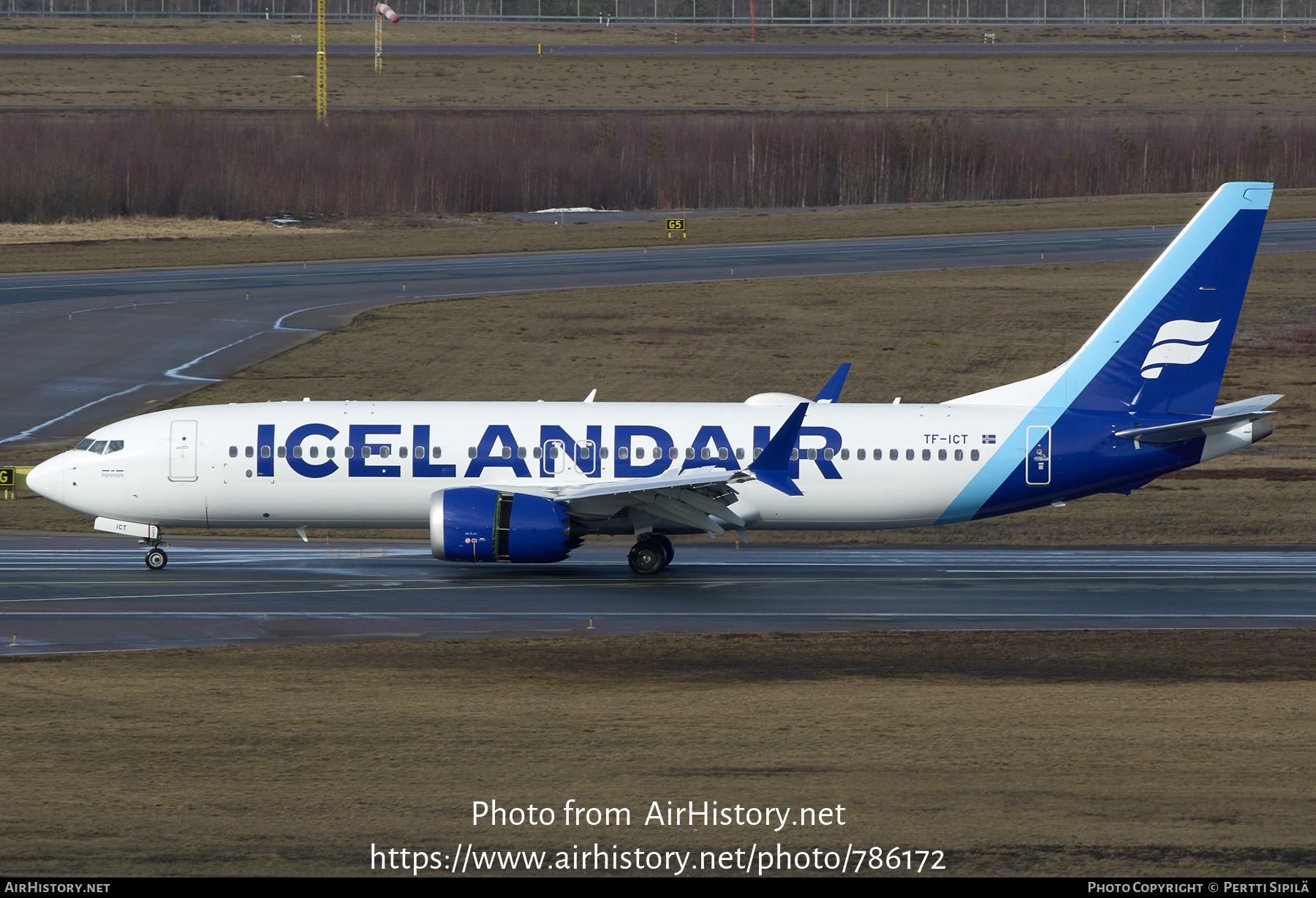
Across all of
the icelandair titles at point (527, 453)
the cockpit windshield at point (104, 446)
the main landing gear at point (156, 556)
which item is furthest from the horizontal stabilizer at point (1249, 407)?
the cockpit windshield at point (104, 446)

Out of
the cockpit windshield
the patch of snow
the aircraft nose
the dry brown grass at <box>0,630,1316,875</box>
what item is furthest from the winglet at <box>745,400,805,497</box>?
the patch of snow

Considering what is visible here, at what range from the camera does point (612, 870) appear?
1541 cm

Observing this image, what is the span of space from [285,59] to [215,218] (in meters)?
52.1

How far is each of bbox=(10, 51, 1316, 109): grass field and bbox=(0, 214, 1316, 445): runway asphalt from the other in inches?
1995

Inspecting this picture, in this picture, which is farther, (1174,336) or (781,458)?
(1174,336)

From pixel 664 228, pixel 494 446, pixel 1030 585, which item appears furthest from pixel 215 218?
pixel 1030 585

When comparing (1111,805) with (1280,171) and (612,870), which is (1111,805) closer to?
(612,870)

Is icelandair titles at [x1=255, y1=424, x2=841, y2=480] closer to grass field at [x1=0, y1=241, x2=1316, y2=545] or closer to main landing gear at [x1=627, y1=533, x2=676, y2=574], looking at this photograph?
main landing gear at [x1=627, y1=533, x2=676, y2=574]

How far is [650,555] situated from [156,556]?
41.7ft

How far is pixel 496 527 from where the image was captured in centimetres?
3528

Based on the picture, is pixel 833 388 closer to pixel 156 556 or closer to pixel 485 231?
pixel 156 556

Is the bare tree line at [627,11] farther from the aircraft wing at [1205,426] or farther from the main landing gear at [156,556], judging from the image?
the aircraft wing at [1205,426]

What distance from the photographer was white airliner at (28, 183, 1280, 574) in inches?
1459

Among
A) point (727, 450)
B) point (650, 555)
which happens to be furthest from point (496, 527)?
point (727, 450)
